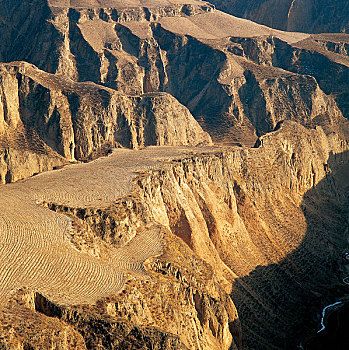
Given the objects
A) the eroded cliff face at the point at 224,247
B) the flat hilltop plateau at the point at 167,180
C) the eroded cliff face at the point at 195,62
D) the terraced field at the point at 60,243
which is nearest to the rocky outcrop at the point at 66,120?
the flat hilltop plateau at the point at 167,180

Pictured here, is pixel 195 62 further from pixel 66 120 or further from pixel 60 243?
pixel 60 243

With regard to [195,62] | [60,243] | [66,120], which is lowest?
[66,120]

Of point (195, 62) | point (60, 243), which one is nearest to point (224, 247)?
point (60, 243)

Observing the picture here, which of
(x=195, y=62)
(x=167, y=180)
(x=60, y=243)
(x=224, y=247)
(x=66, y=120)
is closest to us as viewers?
(x=60, y=243)

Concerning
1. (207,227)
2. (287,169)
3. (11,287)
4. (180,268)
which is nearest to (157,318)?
(180,268)

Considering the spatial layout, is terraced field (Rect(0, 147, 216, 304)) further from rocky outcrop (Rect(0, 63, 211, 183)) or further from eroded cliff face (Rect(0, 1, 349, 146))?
eroded cliff face (Rect(0, 1, 349, 146))

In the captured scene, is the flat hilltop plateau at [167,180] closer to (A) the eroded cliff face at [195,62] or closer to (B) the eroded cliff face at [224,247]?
(B) the eroded cliff face at [224,247]
